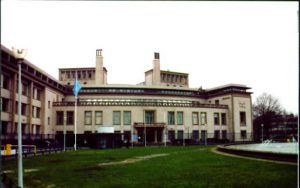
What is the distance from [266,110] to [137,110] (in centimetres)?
4231

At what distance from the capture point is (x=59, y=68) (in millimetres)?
102250

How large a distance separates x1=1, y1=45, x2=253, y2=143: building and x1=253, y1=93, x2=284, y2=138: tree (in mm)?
11618

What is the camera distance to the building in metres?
64.8

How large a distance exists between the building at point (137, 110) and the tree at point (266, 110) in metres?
11.6

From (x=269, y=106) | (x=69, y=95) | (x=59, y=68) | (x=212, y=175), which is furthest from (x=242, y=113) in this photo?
(x=212, y=175)

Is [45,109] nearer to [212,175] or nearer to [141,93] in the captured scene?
[141,93]

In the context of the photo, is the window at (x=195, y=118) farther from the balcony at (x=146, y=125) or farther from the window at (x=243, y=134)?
the window at (x=243, y=134)

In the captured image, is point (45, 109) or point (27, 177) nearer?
point (27, 177)

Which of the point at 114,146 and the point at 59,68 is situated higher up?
the point at 59,68

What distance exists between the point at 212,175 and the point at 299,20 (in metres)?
12.2

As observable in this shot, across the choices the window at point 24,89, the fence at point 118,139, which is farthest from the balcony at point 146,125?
the window at point 24,89

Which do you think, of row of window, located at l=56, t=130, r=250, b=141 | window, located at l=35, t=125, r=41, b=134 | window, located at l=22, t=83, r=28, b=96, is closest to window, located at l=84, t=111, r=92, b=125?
row of window, located at l=56, t=130, r=250, b=141

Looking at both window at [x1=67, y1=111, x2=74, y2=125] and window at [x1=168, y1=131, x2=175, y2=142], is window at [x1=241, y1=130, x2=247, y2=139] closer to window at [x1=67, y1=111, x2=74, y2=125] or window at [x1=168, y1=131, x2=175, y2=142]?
window at [x1=168, y1=131, x2=175, y2=142]

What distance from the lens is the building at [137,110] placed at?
64750 millimetres
